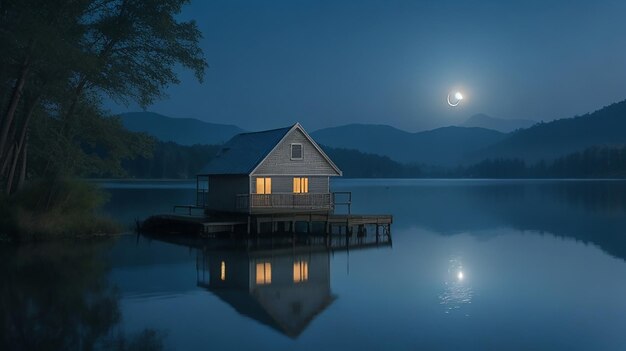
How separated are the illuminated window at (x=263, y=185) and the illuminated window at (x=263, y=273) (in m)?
10.9

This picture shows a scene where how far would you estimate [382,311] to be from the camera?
20359 mm

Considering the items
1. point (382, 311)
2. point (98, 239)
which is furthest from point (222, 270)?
point (98, 239)

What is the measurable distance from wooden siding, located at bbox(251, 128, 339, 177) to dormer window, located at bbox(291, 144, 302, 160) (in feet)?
0.63

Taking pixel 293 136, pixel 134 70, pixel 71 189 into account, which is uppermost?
pixel 134 70

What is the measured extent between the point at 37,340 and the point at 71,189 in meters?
19.8

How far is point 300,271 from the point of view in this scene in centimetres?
2750

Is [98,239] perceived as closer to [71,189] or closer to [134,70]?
[71,189]

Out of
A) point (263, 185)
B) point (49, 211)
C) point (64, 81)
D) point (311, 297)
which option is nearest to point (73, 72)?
point (64, 81)

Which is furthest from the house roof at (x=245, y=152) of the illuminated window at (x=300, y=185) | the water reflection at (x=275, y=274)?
the water reflection at (x=275, y=274)

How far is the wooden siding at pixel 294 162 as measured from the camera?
1556 inches

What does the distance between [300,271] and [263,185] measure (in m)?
13.0

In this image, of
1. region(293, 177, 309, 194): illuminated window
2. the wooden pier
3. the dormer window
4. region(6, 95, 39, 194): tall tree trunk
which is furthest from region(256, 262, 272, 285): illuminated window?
region(6, 95, 39, 194): tall tree trunk

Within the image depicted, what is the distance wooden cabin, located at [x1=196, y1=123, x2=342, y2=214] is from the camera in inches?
1535

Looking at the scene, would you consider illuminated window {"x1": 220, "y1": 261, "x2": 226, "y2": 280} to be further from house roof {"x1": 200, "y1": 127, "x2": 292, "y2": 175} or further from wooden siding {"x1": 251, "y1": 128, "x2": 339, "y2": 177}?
wooden siding {"x1": 251, "y1": 128, "x2": 339, "y2": 177}
